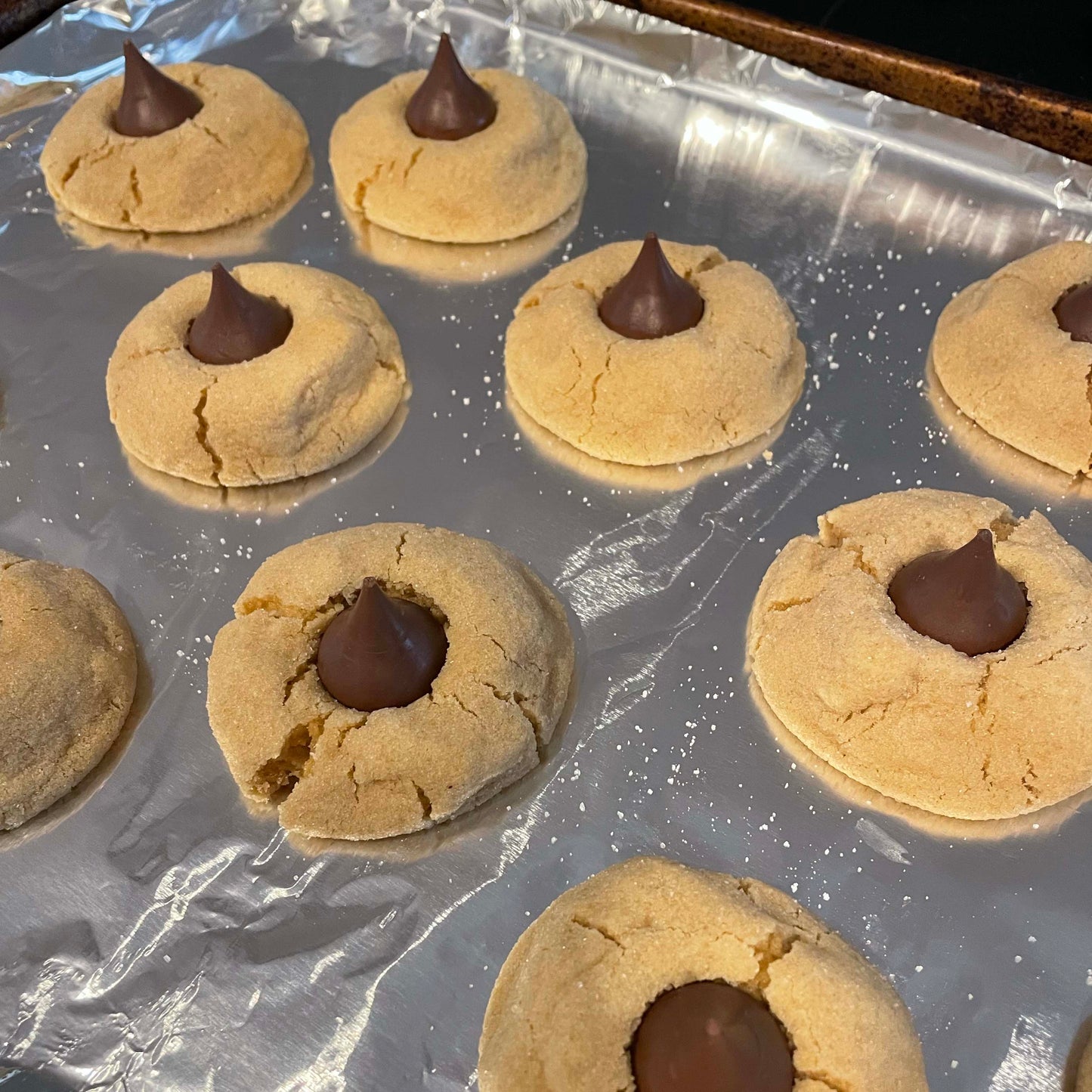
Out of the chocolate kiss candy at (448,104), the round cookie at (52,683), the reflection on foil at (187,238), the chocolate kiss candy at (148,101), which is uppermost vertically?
the chocolate kiss candy at (448,104)

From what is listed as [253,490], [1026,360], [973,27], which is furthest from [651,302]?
[973,27]

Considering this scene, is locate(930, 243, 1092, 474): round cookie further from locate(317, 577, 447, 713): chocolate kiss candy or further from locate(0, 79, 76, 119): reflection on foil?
locate(0, 79, 76, 119): reflection on foil

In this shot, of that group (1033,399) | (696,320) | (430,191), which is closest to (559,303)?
(696,320)

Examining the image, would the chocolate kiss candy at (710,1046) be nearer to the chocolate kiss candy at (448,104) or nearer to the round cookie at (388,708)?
the round cookie at (388,708)

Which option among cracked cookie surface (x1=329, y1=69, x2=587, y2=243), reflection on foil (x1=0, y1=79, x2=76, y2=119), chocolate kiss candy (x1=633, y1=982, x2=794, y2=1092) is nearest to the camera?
chocolate kiss candy (x1=633, y1=982, x2=794, y2=1092)

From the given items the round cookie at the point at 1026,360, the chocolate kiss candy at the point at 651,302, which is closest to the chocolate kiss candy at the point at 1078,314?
the round cookie at the point at 1026,360

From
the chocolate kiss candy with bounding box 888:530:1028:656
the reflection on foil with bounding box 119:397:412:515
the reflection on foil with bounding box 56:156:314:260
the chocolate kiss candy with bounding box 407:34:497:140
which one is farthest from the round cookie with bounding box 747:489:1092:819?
the reflection on foil with bounding box 56:156:314:260
